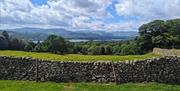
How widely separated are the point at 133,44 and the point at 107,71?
3949 inches

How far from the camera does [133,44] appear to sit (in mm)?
128625

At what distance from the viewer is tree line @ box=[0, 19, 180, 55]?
100062 millimetres

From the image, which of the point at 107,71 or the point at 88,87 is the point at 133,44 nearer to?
the point at 107,71

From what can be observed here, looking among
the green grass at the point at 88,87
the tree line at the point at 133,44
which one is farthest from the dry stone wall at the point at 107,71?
the tree line at the point at 133,44

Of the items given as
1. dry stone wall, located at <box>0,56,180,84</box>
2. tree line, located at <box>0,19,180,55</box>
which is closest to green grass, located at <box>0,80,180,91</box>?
dry stone wall, located at <box>0,56,180,84</box>

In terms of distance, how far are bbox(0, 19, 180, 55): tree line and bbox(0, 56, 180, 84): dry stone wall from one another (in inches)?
2467

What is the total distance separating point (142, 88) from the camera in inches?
1014

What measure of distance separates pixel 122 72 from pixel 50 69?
18.0ft

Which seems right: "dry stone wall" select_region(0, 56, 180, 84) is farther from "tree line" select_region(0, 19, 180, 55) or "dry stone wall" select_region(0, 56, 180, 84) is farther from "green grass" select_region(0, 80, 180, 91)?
"tree line" select_region(0, 19, 180, 55)

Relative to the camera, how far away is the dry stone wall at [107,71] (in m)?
29.0

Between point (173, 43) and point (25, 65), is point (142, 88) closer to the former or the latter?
point (25, 65)

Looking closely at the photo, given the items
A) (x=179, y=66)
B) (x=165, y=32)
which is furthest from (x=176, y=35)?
(x=179, y=66)

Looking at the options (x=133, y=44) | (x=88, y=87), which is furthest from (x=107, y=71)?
(x=133, y=44)

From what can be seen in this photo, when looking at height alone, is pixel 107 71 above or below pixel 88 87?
above
